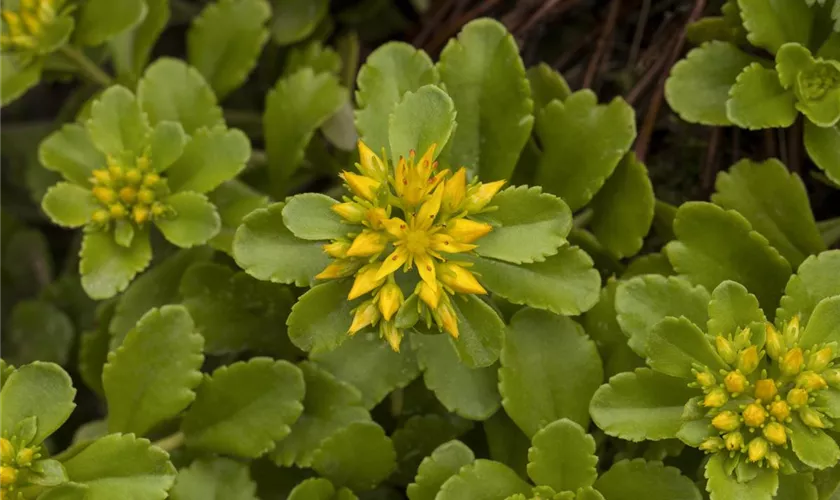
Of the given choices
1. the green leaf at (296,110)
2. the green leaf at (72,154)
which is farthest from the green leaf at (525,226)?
the green leaf at (72,154)

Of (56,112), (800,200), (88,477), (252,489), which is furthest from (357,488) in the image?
(56,112)

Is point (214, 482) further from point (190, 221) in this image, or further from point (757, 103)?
point (757, 103)

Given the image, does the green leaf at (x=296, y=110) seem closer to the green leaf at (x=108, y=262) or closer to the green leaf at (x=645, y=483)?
the green leaf at (x=108, y=262)

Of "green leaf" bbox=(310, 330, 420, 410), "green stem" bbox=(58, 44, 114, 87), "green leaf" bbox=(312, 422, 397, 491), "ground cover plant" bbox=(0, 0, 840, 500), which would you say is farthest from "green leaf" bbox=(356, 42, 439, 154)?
"green stem" bbox=(58, 44, 114, 87)

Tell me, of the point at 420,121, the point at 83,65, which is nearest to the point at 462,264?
the point at 420,121

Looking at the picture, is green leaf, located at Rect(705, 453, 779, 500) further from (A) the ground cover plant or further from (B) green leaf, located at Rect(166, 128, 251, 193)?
(B) green leaf, located at Rect(166, 128, 251, 193)

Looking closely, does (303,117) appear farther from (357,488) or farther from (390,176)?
(357,488)
